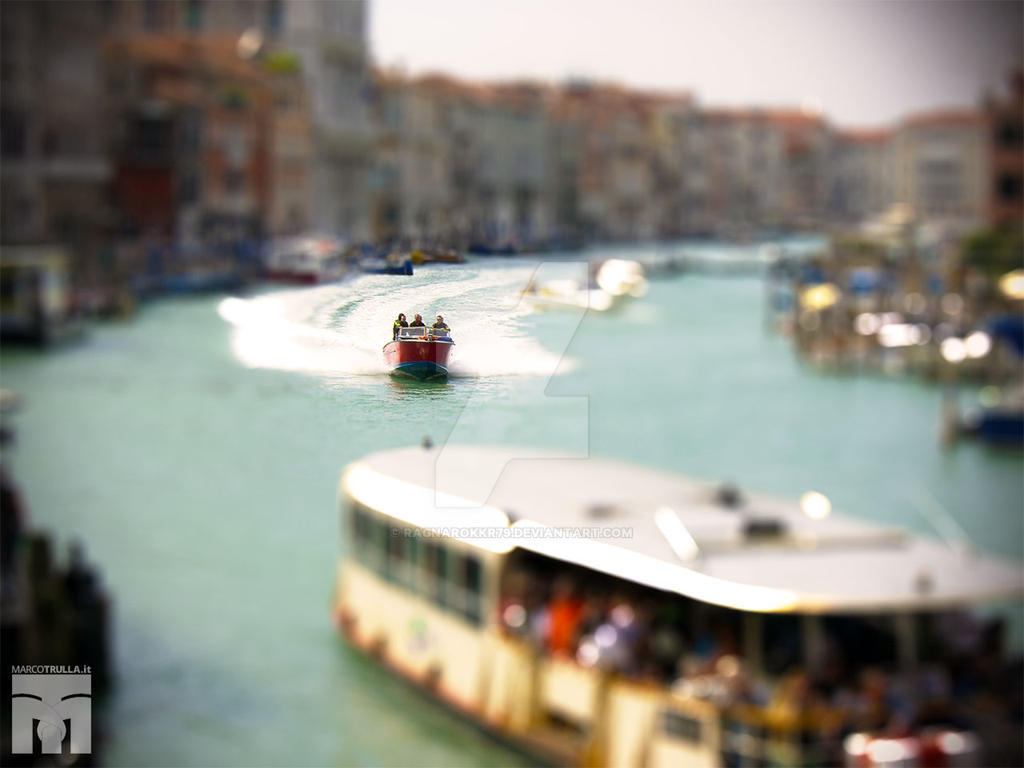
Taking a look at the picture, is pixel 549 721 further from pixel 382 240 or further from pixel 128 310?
pixel 128 310

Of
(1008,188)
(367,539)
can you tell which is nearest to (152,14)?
(1008,188)

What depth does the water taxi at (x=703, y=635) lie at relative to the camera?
2.13 m

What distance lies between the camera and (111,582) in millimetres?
4742

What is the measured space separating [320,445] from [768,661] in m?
1.81

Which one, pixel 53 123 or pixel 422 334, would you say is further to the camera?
pixel 53 123

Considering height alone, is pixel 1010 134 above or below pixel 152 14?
below

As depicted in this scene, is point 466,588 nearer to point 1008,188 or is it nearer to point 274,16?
point 274,16

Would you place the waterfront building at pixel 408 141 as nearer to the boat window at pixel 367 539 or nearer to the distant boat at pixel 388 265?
the boat window at pixel 367 539

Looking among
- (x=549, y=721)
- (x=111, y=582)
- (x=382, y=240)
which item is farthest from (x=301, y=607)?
(x=382, y=240)

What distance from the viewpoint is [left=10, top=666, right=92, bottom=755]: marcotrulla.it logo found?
5.22 feet

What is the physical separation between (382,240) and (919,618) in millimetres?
1917

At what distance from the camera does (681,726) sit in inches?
85.2

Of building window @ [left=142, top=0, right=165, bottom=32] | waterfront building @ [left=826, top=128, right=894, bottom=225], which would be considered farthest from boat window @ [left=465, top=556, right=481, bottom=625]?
waterfront building @ [left=826, top=128, right=894, bottom=225]

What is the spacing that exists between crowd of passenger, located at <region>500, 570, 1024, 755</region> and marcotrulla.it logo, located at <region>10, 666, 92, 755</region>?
82 centimetres
